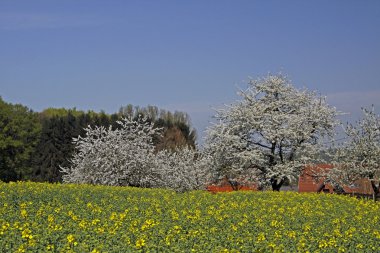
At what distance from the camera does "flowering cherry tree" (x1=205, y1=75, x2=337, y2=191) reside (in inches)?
1118

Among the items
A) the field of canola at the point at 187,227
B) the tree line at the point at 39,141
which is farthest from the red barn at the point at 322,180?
the tree line at the point at 39,141

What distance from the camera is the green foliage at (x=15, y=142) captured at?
149 ft

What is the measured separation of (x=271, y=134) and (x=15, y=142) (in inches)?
901

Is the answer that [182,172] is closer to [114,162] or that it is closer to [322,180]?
[114,162]

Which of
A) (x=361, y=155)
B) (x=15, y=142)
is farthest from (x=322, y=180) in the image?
(x=15, y=142)

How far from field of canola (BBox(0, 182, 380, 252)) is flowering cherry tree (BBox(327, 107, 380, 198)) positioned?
10030mm

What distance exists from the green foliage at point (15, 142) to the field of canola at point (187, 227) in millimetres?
29152

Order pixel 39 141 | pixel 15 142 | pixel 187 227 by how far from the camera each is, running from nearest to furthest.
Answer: pixel 187 227
pixel 15 142
pixel 39 141

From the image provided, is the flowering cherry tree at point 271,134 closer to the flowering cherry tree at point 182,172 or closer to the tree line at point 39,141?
the flowering cherry tree at point 182,172

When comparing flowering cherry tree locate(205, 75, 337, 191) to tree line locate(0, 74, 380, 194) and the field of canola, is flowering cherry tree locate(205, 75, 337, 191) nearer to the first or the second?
tree line locate(0, 74, 380, 194)

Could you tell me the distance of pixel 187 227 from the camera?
10578 mm

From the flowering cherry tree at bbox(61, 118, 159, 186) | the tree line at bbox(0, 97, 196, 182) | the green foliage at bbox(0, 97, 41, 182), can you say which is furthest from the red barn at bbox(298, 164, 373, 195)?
the green foliage at bbox(0, 97, 41, 182)

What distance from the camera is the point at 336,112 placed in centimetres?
2969

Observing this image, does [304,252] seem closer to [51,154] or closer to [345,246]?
[345,246]
